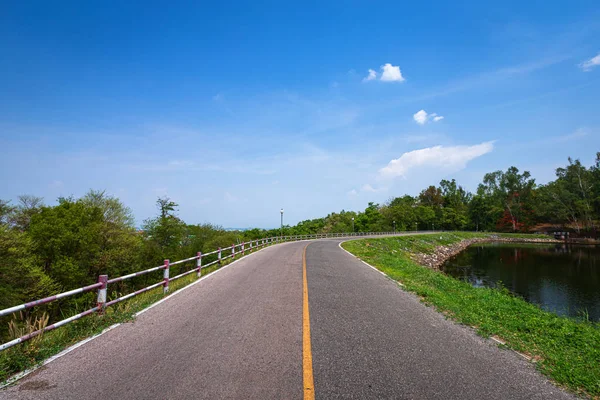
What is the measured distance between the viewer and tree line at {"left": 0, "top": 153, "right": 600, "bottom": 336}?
2225 centimetres

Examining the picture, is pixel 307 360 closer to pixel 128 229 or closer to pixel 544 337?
pixel 544 337

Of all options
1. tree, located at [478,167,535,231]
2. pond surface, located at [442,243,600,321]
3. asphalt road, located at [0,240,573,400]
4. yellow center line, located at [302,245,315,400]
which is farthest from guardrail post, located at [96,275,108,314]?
tree, located at [478,167,535,231]

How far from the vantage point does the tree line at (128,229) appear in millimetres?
22250

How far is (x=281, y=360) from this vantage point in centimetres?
454

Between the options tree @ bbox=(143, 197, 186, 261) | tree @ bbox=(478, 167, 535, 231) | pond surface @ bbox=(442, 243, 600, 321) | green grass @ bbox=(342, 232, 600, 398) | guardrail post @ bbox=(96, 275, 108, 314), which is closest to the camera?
green grass @ bbox=(342, 232, 600, 398)

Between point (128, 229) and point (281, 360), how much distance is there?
38710 millimetres

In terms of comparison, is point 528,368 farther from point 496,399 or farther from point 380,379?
point 380,379

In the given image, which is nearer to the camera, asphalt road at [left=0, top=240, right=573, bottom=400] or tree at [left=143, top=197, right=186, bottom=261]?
asphalt road at [left=0, top=240, right=573, bottom=400]

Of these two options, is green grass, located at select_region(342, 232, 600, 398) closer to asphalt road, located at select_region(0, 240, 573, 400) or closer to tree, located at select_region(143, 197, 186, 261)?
asphalt road, located at select_region(0, 240, 573, 400)

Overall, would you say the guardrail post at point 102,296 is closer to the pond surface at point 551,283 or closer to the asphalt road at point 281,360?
A: the asphalt road at point 281,360

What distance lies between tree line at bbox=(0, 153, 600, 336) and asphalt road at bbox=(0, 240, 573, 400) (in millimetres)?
3420

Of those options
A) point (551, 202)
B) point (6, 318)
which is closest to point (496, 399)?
point (6, 318)

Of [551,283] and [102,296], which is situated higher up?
[102,296]

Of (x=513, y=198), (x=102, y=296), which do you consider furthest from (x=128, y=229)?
(x=513, y=198)
